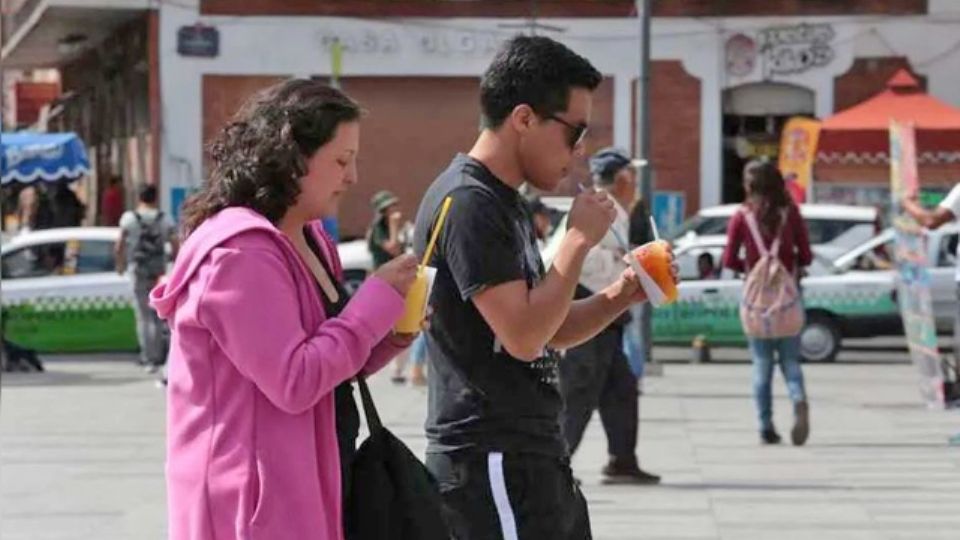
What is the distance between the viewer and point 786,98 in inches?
1361

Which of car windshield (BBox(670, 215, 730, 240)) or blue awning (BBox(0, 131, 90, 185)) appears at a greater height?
blue awning (BBox(0, 131, 90, 185))

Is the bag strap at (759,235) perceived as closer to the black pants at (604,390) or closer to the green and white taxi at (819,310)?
the black pants at (604,390)

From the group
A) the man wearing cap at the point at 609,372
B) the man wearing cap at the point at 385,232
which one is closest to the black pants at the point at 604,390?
the man wearing cap at the point at 609,372

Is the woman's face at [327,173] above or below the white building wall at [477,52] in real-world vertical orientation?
below

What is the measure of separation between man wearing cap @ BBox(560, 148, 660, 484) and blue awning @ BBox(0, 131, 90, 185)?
1339cm

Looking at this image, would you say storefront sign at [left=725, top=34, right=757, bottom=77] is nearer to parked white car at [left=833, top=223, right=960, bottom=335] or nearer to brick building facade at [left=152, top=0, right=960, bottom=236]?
brick building facade at [left=152, top=0, right=960, bottom=236]

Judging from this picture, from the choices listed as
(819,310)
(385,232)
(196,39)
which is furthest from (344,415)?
(196,39)

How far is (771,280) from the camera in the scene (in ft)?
46.6

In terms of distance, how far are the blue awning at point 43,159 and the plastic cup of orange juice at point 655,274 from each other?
20.2 m

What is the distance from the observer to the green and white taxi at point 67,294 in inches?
932

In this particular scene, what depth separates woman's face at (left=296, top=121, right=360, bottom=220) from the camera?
175 inches

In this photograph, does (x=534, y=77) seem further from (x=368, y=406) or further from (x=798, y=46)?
(x=798, y=46)

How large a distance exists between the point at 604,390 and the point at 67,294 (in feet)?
41.5

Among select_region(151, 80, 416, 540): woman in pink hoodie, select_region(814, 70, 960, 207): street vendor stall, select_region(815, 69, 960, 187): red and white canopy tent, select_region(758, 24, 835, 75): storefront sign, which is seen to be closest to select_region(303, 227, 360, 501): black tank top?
select_region(151, 80, 416, 540): woman in pink hoodie
